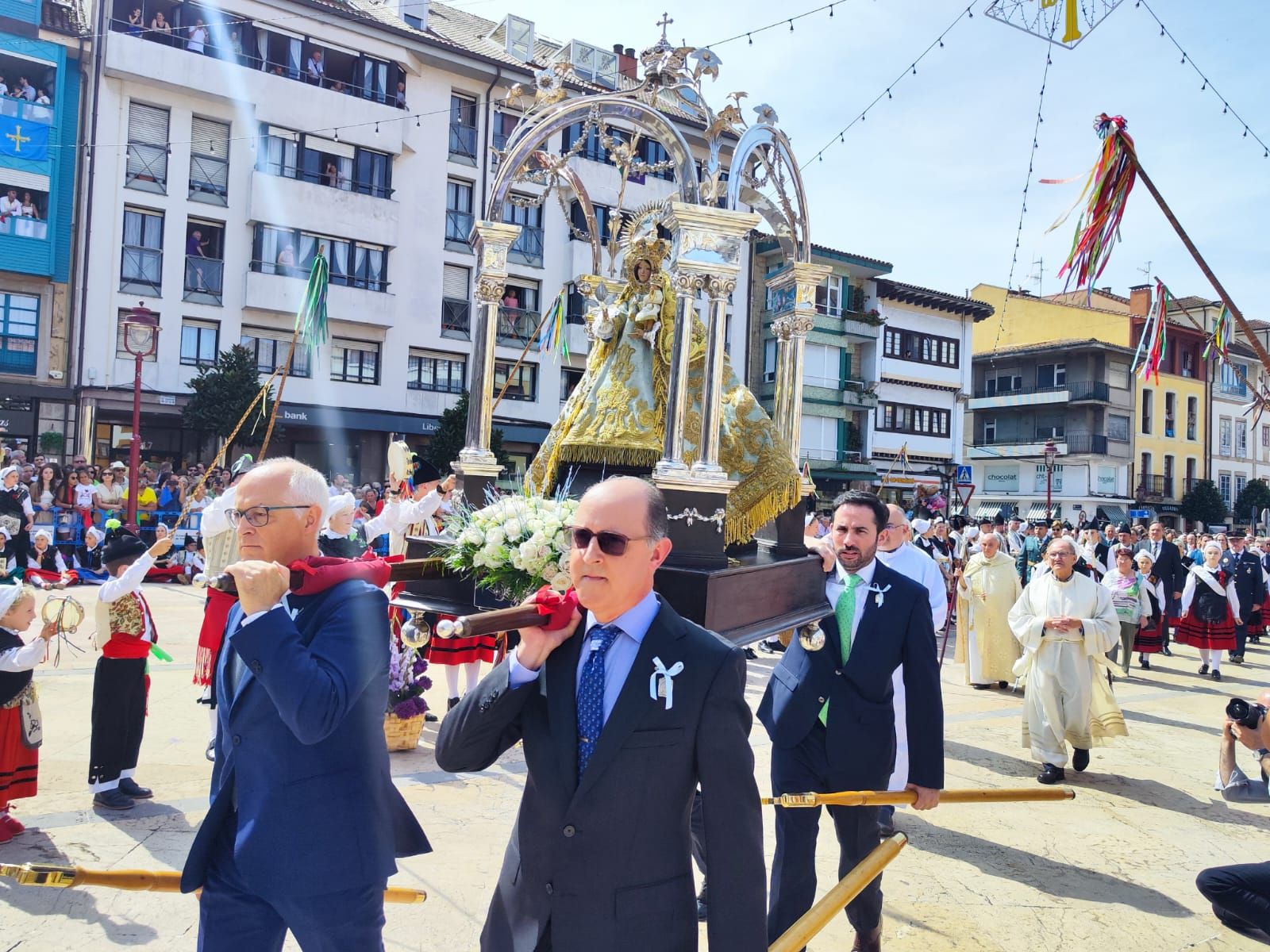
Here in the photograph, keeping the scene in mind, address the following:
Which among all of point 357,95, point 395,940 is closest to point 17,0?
point 357,95

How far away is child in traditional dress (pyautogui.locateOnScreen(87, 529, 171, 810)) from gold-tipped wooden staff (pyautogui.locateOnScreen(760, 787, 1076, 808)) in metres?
4.26

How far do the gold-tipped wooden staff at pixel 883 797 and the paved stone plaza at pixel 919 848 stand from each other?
2.51 feet

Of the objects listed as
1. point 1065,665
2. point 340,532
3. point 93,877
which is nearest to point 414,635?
point 93,877

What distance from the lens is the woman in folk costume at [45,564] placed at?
713cm

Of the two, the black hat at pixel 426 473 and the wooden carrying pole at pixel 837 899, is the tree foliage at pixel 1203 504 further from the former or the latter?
the wooden carrying pole at pixel 837 899

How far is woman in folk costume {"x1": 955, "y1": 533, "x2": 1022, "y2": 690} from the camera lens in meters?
11.9

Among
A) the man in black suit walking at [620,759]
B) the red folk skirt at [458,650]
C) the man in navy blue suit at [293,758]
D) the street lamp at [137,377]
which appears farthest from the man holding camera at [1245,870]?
the street lamp at [137,377]

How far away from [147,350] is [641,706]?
21.0 m

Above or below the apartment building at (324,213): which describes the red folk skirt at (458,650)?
below

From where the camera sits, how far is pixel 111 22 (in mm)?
24953

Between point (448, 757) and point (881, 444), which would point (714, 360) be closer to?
point (448, 757)

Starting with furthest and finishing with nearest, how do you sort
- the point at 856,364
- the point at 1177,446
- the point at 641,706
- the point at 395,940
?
the point at 1177,446 → the point at 856,364 → the point at 395,940 → the point at 641,706

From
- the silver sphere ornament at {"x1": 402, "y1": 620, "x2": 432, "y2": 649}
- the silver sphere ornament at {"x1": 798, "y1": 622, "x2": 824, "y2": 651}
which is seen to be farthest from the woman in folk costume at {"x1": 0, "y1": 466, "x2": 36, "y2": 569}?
the silver sphere ornament at {"x1": 798, "y1": 622, "x2": 824, "y2": 651}

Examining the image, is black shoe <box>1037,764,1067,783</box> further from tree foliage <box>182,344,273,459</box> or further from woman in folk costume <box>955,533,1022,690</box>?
tree foliage <box>182,344,273,459</box>
